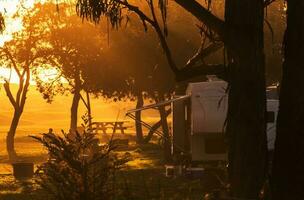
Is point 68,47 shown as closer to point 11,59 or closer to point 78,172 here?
point 11,59

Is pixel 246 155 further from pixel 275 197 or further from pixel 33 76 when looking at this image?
pixel 33 76

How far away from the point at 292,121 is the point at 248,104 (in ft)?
3.60

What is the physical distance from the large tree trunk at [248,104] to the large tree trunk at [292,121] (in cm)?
91

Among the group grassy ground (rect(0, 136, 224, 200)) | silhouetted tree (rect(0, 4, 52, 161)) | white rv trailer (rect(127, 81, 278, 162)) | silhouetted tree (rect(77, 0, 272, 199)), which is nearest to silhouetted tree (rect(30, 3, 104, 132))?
silhouetted tree (rect(0, 4, 52, 161))

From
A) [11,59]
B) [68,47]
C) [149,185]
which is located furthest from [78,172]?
[11,59]

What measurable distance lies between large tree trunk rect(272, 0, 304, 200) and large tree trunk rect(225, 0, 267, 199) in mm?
908

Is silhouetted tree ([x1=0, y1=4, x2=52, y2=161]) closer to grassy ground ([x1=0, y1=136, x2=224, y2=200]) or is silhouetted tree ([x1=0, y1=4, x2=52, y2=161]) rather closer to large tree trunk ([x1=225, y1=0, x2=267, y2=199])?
grassy ground ([x1=0, y1=136, x2=224, y2=200])

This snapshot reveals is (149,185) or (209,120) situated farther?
(209,120)

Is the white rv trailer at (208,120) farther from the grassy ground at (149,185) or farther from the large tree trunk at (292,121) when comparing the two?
the large tree trunk at (292,121)

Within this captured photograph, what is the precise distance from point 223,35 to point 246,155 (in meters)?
1.25

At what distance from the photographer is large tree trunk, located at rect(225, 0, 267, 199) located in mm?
6973

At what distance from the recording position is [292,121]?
595cm

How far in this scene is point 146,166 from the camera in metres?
27.8

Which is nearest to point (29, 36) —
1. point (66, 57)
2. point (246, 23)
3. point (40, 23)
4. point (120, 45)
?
point (40, 23)
